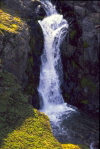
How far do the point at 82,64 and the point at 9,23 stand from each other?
973 centimetres

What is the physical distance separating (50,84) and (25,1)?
844 centimetres

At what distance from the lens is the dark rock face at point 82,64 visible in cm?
2297

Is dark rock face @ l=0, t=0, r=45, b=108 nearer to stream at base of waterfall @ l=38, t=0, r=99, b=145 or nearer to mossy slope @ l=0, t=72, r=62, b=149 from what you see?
stream at base of waterfall @ l=38, t=0, r=99, b=145

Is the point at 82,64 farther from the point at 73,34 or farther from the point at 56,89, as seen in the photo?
the point at 56,89

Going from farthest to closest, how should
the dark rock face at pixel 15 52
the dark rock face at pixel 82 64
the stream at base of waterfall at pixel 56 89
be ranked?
the dark rock face at pixel 82 64 → the stream at base of waterfall at pixel 56 89 → the dark rock face at pixel 15 52

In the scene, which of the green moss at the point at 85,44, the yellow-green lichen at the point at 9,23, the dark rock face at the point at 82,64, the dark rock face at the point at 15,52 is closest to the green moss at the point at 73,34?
the dark rock face at the point at 82,64

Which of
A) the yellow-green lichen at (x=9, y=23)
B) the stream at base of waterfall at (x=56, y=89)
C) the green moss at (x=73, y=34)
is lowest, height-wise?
the stream at base of waterfall at (x=56, y=89)

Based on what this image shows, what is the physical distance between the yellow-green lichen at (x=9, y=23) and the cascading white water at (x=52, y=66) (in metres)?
4.91

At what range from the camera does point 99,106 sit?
23.5 metres

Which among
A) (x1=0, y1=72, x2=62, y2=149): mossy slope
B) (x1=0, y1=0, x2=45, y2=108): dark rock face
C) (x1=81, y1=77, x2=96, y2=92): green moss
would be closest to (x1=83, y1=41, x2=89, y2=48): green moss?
(x1=81, y1=77, x2=96, y2=92): green moss

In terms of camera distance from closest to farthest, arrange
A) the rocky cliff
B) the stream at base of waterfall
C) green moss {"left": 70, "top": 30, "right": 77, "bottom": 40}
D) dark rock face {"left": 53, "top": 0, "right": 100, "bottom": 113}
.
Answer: the stream at base of waterfall < the rocky cliff < dark rock face {"left": 53, "top": 0, "right": 100, "bottom": 113} < green moss {"left": 70, "top": 30, "right": 77, "bottom": 40}

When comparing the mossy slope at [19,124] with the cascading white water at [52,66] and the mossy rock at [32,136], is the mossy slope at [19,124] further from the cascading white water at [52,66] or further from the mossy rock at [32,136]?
the cascading white water at [52,66]

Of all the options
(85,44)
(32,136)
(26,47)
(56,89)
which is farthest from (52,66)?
(32,136)

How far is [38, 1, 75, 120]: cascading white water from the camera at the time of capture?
829 inches
